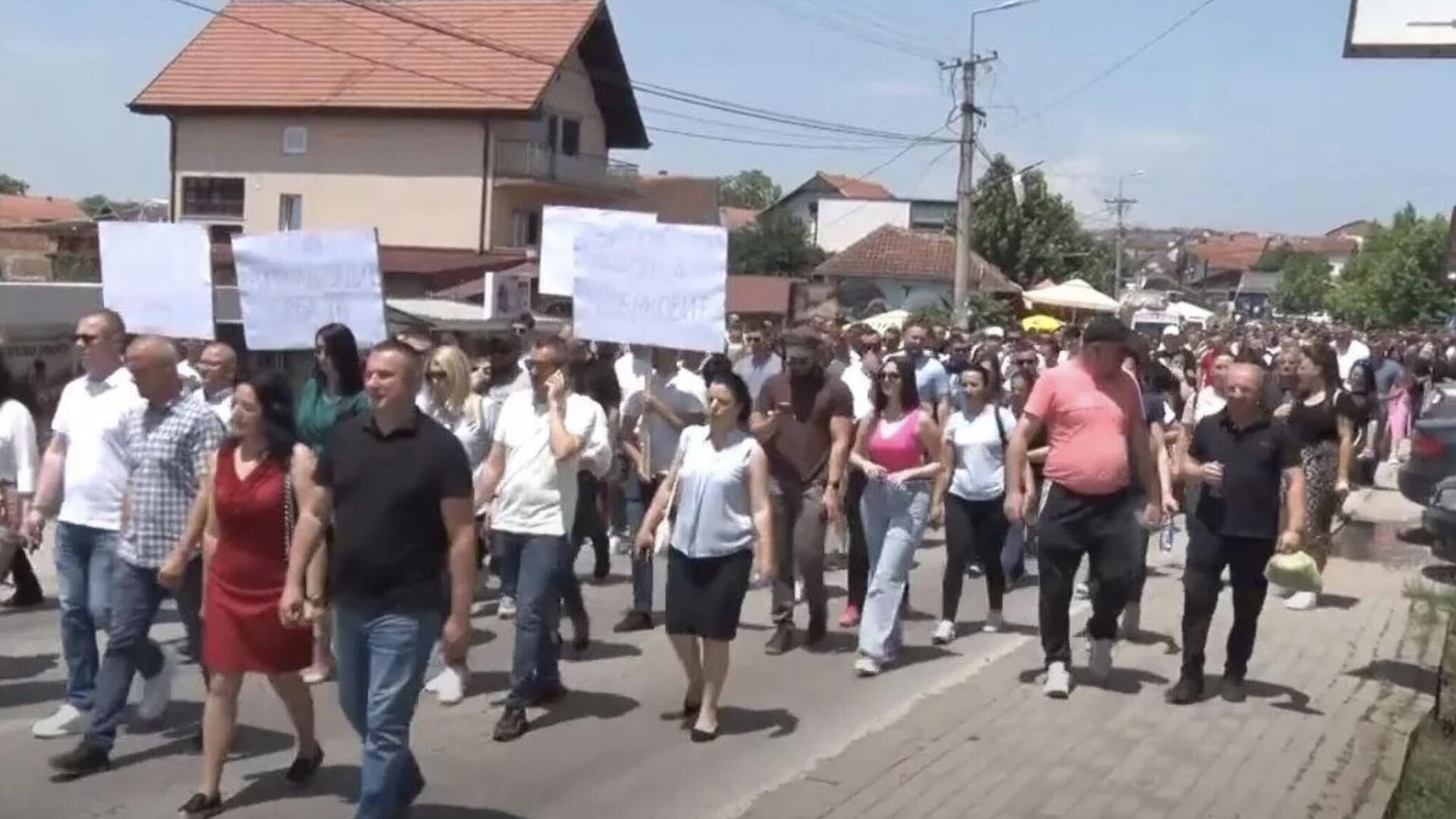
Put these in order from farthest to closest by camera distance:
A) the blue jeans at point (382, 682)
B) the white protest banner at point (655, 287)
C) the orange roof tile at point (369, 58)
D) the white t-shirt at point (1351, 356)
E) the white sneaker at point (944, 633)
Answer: the orange roof tile at point (369, 58) < the white t-shirt at point (1351, 356) < the white protest banner at point (655, 287) < the white sneaker at point (944, 633) < the blue jeans at point (382, 682)

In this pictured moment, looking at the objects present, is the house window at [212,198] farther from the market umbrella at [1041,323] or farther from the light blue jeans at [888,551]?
the light blue jeans at [888,551]

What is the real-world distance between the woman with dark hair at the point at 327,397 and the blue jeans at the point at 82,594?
0.92 m

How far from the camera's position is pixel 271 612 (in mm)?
6848

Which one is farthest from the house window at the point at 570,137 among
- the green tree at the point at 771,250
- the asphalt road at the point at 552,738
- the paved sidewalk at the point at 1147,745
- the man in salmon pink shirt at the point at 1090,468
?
the man in salmon pink shirt at the point at 1090,468

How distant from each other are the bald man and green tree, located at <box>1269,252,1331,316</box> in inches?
4524

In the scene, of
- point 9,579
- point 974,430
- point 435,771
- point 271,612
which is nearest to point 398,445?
point 271,612

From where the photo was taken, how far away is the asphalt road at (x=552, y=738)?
7.32 m

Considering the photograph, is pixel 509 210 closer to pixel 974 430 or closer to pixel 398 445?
pixel 974 430

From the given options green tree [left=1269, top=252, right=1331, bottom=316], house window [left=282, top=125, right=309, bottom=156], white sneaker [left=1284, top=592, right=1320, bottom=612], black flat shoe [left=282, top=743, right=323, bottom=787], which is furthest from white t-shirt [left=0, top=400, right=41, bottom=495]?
green tree [left=1269, top=252, right=1331, bottom=316]

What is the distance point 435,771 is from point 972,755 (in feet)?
7.50

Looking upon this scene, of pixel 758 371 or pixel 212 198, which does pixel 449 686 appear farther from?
pixel 212 198

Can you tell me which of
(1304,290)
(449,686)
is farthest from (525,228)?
(1304,290)

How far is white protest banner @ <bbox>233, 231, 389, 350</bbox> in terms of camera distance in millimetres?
11289

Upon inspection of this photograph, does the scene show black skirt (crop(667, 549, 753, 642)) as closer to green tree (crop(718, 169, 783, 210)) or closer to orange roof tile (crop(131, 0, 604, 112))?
orange roof tile (crop(131, 0, 604, 112))
